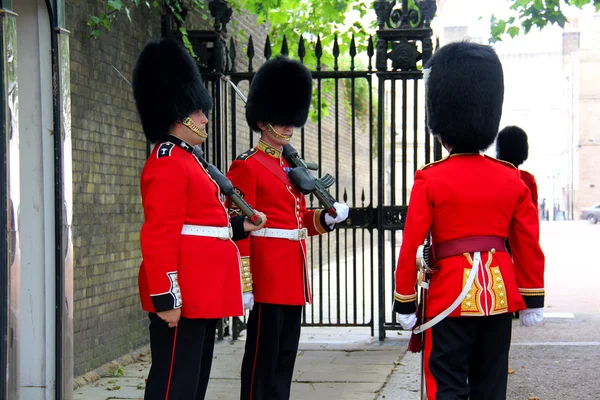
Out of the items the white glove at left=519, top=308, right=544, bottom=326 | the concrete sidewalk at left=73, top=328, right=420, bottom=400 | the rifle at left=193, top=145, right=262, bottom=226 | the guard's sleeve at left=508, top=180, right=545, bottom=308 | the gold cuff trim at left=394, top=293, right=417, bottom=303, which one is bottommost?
the concrete sidewalk at left=73, top=328, right=420, bottom=400

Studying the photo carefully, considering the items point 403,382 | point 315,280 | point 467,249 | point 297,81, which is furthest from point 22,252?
point 315,280

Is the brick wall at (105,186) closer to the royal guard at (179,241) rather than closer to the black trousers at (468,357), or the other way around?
the royal guard at (179,241)

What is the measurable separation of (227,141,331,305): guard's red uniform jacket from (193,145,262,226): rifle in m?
0.24

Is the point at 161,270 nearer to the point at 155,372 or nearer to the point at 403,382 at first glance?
the point at 155,372

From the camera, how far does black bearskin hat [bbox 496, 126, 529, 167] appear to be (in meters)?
9.66

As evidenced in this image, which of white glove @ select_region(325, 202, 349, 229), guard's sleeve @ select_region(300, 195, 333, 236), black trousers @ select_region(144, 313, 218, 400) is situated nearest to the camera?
black trousers @ select_region(144, 313, 218, 400)

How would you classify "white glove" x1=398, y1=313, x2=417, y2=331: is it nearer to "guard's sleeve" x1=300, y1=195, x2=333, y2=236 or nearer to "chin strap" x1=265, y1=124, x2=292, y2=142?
"guard's sleeve" x1=300, y1=195, x2=333, y2=236

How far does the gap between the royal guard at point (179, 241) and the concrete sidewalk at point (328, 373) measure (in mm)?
1997

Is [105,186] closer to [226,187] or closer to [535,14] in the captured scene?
[226,187]

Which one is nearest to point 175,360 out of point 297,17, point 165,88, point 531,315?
point 165,88

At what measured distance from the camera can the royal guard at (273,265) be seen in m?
4.56

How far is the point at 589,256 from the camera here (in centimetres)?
2073

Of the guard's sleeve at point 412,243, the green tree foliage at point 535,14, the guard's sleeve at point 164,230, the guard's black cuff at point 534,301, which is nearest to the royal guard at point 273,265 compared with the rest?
the guard's sleeve at point 164,230

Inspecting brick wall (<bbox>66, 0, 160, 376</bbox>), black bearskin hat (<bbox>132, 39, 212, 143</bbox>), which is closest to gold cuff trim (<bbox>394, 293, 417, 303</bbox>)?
black bearskin hat (<bbox>132, 39, 212, 143</bbox>)
